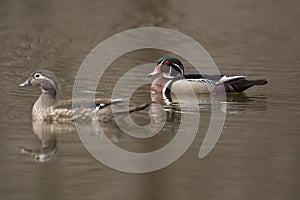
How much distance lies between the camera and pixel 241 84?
13133 millimetres

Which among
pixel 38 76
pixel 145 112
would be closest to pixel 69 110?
pixel 38 76

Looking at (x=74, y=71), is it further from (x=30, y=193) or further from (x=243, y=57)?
(x=30, y=193)

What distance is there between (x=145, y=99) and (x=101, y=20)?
9.81 metres

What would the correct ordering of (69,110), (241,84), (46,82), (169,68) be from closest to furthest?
(69,110) < (46,82) < (241,84) < (169,68)

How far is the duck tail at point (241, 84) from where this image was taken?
13.1 metres

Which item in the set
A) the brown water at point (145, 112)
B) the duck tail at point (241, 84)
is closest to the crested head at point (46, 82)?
the brown water at point (145, 112)

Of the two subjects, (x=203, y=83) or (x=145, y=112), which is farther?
(x=203, y=83)

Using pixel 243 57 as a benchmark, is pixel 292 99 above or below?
below

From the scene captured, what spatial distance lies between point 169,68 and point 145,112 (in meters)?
2.81

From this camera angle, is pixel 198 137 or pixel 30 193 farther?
pixel 198 137

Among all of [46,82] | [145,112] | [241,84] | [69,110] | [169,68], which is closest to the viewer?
[69,110]

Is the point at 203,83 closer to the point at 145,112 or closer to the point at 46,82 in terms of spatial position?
the point at 145,112

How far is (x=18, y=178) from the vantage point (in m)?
7.74

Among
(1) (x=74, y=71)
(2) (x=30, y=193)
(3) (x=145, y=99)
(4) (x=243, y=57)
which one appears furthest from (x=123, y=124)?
(4) (x=243, y=57)
